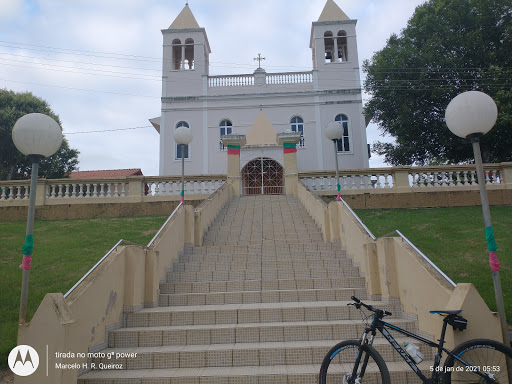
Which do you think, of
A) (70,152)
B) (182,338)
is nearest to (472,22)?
(182,338)

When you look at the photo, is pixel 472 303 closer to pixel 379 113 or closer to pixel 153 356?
pixel 153 356

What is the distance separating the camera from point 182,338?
5238mm

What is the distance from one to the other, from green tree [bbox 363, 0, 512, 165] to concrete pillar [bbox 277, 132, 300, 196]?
722 cm

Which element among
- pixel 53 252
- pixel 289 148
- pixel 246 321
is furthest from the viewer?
pixel 289 148

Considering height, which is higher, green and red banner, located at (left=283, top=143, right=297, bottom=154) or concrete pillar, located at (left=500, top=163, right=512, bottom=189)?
green and red banner, located at (left=283, top=143, right=297, bottom=154)

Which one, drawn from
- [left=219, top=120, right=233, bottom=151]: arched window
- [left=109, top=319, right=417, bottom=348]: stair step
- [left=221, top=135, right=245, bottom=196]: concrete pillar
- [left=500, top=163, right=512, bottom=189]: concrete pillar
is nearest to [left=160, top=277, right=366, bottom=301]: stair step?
[left=109, top=319, right=417, bottom=348]: stair step

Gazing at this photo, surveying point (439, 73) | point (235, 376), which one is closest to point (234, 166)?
point (235, 376)

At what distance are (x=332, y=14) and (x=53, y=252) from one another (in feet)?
84.4

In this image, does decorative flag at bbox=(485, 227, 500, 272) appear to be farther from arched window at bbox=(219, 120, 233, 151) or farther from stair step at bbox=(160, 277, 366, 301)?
arched window at bbox=(219, 120, 233, 151)

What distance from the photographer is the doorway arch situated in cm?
2232

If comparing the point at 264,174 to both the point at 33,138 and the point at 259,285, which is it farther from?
the point at 33,138

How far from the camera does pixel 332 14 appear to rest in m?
27.7

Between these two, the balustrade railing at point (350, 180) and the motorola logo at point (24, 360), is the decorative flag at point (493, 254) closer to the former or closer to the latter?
the motorola logo at point (24, 360)

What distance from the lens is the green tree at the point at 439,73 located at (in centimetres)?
1861
